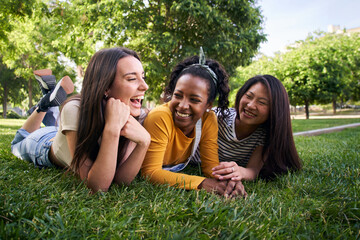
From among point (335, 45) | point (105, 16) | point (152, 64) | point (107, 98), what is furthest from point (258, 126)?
point (335, 45)

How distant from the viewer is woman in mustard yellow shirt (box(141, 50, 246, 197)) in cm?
237

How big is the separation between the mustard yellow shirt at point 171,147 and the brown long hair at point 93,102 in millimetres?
516

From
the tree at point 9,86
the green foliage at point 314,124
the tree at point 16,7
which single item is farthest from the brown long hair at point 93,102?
the tree at point 9,86

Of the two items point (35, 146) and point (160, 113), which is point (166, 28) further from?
point (160, 113)

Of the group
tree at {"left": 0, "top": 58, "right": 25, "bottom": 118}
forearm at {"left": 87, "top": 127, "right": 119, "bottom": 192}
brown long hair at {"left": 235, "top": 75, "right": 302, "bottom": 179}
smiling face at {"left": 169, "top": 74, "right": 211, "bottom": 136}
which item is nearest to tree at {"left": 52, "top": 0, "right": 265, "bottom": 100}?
brown long hair at {"left": 235, "top": 75, "right": 302, "bottom": 179}

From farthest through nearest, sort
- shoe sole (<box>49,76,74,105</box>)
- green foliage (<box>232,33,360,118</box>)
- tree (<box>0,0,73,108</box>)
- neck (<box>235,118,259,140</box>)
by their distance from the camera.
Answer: green foliage (<box>232,33,360,118</box>) → tree (<box>0,0,73,108</box>) → shoe sole (<box>49,76,74,105</box>) → neck (<box>235,118,259,140</box>)

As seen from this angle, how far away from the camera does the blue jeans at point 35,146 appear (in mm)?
2842

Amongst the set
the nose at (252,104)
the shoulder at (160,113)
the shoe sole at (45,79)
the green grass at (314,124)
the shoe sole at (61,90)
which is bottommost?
the green grass at (314,124)

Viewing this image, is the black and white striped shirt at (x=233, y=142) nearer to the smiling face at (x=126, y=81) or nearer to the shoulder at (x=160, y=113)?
the shoulder at (x=160, y=113)

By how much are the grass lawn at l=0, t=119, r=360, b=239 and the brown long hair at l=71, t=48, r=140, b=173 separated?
29cm

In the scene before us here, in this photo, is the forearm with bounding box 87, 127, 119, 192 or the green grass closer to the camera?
the forearm with bounding box 87, 127, 119, 192

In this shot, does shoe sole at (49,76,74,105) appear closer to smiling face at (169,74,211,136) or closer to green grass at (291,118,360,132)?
smiling face at (169,74,211,136)

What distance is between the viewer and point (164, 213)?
1630 millimetres

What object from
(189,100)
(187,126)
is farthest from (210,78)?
(187,126)
